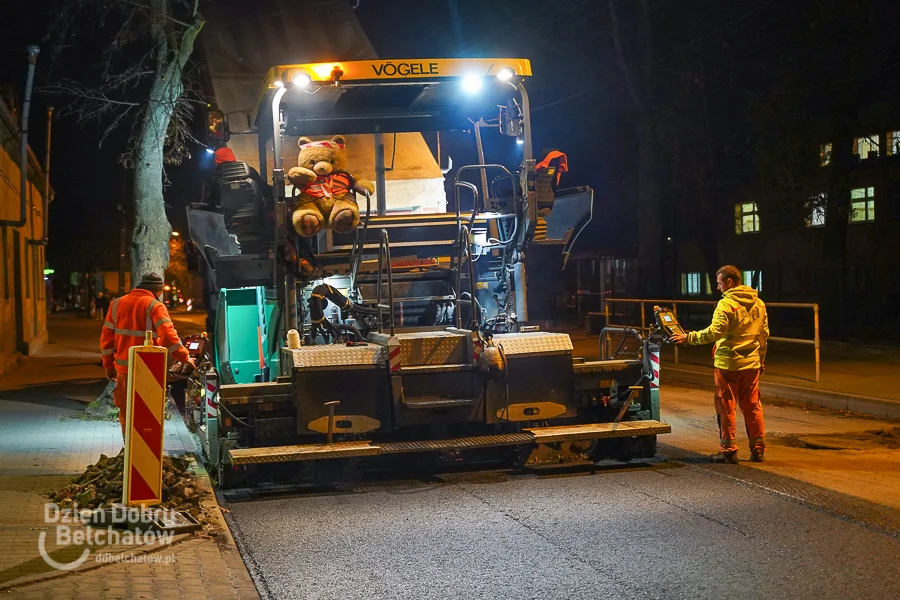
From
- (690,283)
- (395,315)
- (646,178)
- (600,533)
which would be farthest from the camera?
(690,283)

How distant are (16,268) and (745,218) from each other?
26.5 metres

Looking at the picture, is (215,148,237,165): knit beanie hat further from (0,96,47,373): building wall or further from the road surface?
(0,96,47,373): building wall

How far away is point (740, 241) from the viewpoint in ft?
129

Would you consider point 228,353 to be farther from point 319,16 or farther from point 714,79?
point 714,79

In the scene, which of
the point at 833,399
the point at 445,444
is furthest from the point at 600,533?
the point at 833,399

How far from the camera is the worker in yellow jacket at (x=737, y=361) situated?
8961mm

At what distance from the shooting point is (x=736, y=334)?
9008 mm

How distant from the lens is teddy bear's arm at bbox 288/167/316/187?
903cm

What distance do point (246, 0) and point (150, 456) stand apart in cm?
822

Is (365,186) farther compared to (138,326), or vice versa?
(365,186)

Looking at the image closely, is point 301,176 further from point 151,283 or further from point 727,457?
point 727,457

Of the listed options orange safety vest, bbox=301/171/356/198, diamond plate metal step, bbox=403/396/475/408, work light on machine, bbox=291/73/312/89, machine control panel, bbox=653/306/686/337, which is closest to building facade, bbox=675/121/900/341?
machine control panel, bbox=653/306/686/337

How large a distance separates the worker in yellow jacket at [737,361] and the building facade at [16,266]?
15.3 metres

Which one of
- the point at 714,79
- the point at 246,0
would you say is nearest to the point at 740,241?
the point at 714,79
